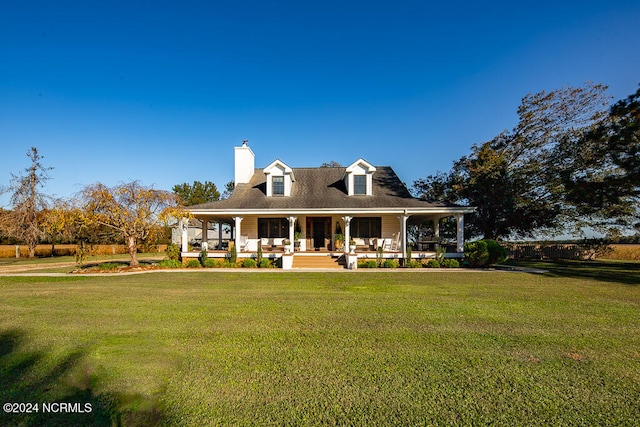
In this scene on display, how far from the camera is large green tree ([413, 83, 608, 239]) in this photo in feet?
70.7

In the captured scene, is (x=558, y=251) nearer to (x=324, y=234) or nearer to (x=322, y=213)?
(x=324, y=234)

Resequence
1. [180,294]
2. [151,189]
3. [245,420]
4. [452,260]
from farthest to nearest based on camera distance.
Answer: [452,260] → [151,189] → [180,294] → [245,420]

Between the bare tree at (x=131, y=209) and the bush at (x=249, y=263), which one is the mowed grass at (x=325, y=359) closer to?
the bare tree at (x=131, y=209)

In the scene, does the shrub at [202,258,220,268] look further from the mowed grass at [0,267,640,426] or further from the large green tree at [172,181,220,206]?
the large green tree at [172,181,220,206]

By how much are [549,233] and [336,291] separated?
841 inches

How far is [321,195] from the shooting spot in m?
20.3

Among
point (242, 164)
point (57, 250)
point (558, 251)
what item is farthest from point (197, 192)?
point (558, 251)

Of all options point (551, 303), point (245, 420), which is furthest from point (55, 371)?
point (551, 303)

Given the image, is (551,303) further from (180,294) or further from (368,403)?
(180,294)

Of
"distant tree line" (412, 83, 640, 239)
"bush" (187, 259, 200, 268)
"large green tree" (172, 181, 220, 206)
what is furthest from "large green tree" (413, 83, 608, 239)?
"large green tree" (172, 181, 220, 206)

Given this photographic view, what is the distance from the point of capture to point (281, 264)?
661 inches

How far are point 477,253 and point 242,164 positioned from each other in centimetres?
1624

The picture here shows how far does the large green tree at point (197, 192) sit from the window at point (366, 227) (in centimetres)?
2954

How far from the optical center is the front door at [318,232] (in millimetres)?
20469
